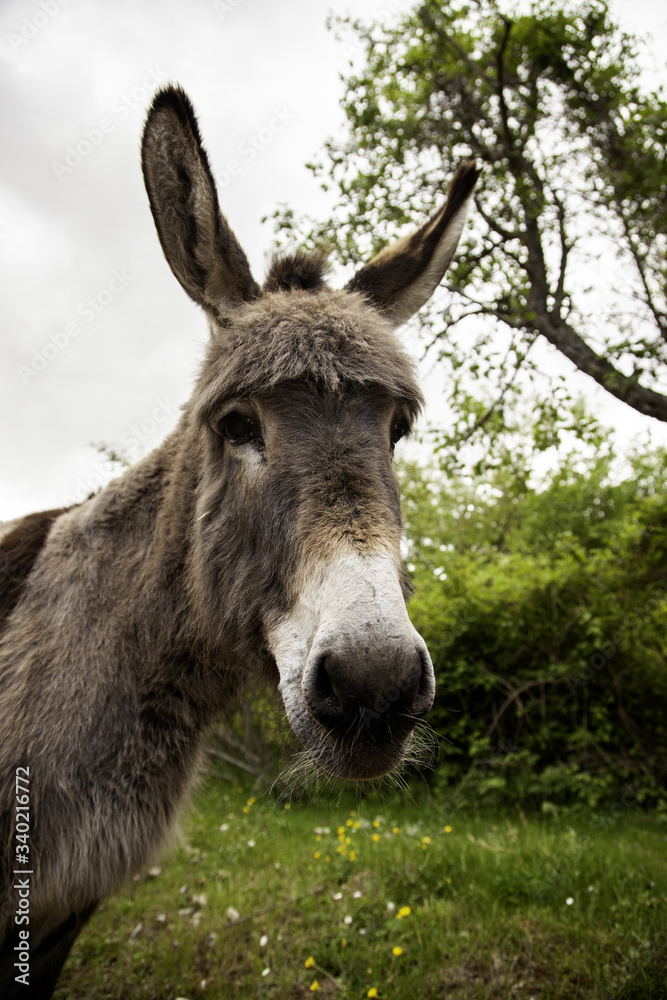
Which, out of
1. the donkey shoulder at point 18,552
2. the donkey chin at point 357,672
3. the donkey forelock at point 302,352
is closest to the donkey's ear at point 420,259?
the donkey forelock at point 302,352

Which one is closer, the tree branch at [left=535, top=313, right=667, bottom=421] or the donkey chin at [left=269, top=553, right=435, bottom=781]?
the donkey chin at [left=269, top=553, right=435, bottom=781]

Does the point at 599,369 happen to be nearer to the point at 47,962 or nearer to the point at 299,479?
the point at 299,479

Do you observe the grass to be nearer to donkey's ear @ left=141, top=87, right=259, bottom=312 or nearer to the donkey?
the donkey

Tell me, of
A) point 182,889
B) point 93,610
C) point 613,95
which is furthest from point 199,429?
point 613,95

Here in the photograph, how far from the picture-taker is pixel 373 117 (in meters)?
6.65

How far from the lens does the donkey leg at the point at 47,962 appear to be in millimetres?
2352

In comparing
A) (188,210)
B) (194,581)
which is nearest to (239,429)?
(194,581)

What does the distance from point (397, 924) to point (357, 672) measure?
2846 millimetres

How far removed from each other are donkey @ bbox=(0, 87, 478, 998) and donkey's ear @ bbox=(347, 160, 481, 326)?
A: 1.26ft

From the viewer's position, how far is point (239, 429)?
220 centimetres

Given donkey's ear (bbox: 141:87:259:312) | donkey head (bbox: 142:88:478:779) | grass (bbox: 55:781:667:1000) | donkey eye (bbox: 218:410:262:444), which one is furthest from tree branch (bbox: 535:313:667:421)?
grass (bbox: 55:781:667:1000)

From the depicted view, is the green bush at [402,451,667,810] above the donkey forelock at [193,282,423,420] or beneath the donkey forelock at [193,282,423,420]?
beneath

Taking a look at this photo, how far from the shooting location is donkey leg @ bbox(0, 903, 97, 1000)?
2.35 m

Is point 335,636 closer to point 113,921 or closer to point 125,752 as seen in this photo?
point 125,752
